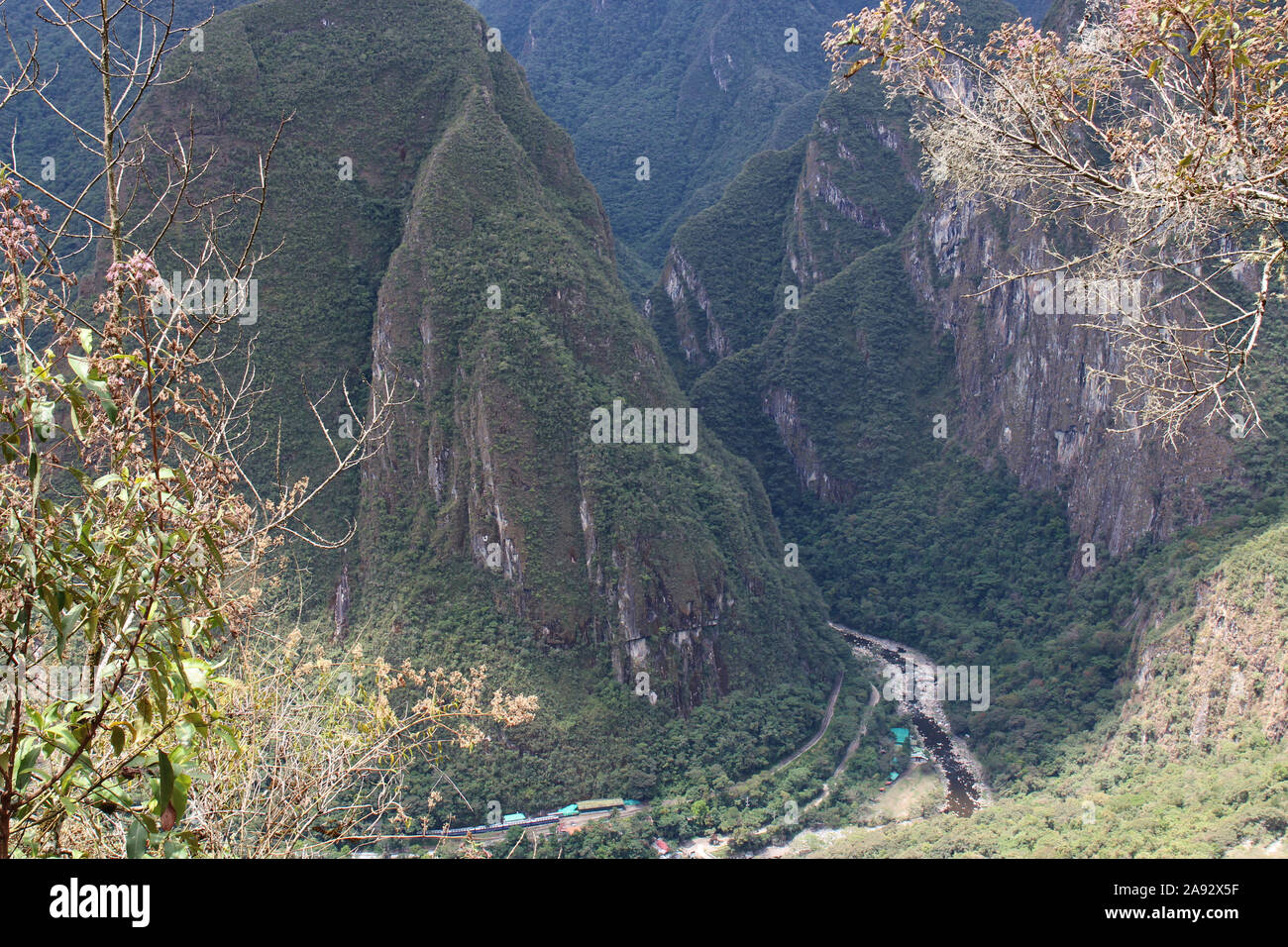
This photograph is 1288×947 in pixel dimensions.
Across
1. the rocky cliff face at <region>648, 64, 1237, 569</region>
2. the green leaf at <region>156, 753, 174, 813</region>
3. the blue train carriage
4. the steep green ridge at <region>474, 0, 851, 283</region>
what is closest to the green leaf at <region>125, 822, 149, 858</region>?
the green leaf at <region>156, 753, 174, 813</region>

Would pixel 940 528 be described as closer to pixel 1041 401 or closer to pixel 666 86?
pixel 1041 401

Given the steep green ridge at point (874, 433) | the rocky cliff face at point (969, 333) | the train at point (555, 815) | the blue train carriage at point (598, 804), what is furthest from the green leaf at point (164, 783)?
the steep green ridge at point (874, 433)

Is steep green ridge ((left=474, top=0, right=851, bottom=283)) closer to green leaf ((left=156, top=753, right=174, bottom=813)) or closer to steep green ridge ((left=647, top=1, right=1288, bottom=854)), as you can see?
steep green ridge ((left=647, top=1, right=1288, bottom=854))

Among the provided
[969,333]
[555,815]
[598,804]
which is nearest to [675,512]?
[598,804]

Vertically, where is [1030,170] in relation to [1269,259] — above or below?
above

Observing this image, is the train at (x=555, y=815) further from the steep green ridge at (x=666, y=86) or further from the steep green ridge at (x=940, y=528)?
the steep green ridge at (x=666, y=86)
